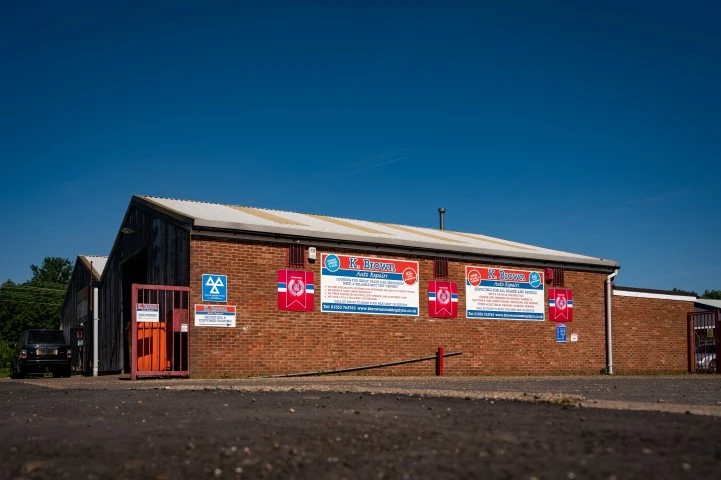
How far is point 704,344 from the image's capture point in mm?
30531

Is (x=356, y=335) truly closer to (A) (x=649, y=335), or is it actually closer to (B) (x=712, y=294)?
(A) (x=649, y=335)

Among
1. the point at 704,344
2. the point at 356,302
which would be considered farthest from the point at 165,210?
the point at 704,344

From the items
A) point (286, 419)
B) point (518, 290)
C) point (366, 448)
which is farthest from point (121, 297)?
point (366, 448)

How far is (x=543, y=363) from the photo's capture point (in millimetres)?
26656

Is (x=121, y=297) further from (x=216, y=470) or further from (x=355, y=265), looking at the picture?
(x=216, y=470)

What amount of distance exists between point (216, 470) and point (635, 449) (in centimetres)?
289

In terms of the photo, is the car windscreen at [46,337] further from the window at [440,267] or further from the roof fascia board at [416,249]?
the window at [440,267]

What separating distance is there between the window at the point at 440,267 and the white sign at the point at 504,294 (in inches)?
37.2

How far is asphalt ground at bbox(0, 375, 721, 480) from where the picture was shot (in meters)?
5.09

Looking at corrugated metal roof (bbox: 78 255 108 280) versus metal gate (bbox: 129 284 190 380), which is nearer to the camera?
metal gate (bbox: 129 284 190 380)

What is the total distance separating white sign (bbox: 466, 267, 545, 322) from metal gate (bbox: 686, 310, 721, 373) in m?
7.20

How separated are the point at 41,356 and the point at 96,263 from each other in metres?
14.8

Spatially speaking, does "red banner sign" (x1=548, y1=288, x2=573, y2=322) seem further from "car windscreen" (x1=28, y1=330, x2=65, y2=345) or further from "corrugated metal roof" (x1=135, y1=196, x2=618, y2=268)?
"car windscreen" (x1=28, y1=330, x2=65, y2=345)

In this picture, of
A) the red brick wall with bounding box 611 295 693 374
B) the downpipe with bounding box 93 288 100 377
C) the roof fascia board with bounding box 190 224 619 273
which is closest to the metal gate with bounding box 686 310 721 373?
the red brick wall with bounding box 611 295 693 374
